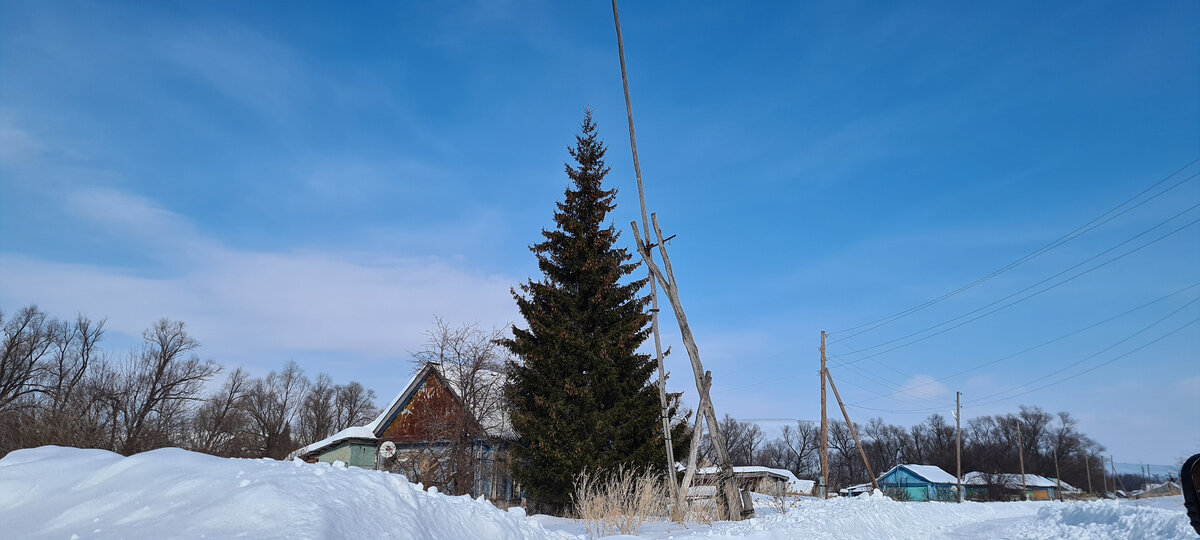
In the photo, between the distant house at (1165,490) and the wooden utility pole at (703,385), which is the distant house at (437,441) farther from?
the distant house at (1165,490)

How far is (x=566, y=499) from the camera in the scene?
20469 mm

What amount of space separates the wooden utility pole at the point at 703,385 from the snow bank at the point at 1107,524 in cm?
677

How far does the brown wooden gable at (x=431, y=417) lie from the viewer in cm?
2394

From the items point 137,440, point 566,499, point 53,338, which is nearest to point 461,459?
point 566,499

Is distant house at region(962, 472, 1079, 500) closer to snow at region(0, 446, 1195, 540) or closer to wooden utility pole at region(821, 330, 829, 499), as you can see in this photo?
wooden utility pole at region(821, 330, 829, 499)

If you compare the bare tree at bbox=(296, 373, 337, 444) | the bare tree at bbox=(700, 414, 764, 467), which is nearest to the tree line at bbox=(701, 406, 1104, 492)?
the bare tree at bbox=(700, 414, 764, 467)

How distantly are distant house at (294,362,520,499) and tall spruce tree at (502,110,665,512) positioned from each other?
2986mm

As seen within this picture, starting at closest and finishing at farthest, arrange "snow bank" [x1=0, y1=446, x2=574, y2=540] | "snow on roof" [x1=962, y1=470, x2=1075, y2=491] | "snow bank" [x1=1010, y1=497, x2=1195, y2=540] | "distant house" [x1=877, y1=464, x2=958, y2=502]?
"snow bank" [x1=0, y1=446, x2=574, y2=540] → "snow bank" [x1=1010, y1=497, x2=1195, y2=540] → "snow on roof" [x1=962, y1=470, x2=1075, y2=491] → "distant house" [x1=877, y1=464, x2=958, y2=502]

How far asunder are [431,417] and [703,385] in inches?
531

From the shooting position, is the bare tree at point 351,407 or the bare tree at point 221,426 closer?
the bare tree at point 221,426

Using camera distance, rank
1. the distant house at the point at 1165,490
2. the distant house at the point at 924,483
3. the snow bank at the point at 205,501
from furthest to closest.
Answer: the distant house at the point at 924,483 < the distant house at the point at 1165,490 < the snow bank at the point at 205,501

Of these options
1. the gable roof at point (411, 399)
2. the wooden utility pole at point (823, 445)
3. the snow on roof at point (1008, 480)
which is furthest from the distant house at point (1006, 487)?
the gable roof at point (411, 399)

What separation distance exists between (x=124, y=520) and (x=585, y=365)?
1760 cm

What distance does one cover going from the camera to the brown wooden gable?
78.5 feet
